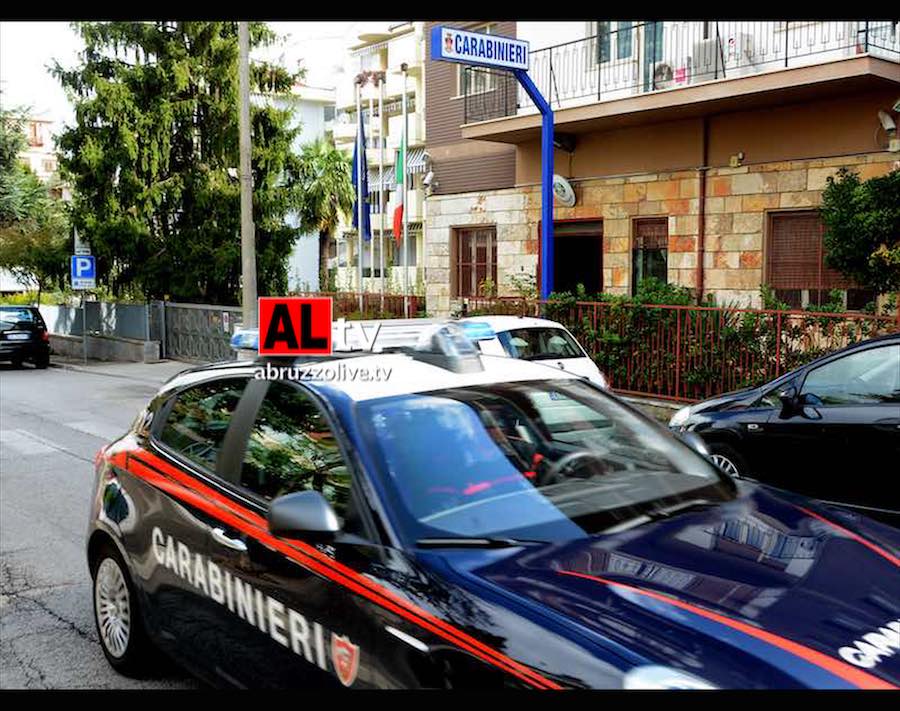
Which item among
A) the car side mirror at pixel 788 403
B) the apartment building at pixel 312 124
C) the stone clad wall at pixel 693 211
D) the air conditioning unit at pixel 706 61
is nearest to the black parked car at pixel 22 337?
the stone clad wall at pixel 693 211

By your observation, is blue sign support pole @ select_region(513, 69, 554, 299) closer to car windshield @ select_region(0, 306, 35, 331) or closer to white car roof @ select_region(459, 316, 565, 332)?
white car roof @ select_region(459, 316, 565, 332)

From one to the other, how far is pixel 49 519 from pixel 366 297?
15763 millimetres

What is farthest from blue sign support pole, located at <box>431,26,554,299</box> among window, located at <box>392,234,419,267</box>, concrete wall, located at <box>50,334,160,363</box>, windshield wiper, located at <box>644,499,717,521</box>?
window, located at <box>392,234,419,267</box>

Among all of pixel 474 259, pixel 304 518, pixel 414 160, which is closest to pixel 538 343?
pixel 304 518

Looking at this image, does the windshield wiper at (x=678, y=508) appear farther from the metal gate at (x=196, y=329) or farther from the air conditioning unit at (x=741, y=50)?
the metal gate at (x=196, y=329)

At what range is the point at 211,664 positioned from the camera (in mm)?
3688

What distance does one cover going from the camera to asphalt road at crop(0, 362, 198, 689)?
4.67 metres

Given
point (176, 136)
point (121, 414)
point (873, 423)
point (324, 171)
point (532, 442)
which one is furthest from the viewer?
point (324, 171)

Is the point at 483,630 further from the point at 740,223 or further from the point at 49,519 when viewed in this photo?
the point at 740,223

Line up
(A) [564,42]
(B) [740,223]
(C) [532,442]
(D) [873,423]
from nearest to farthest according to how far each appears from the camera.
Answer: (C) [532,442] < (D) [873,423] < (B) [740,223] < (A) [564,42]

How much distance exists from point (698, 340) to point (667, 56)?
20.3 feet

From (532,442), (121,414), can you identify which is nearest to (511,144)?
(121,414)

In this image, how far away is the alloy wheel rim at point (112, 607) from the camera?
4.45 m

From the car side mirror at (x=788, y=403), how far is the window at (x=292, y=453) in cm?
449
